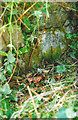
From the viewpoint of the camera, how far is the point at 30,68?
144 centimetres

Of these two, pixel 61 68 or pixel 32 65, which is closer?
pixel 61 68

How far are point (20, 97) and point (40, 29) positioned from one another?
71 centimetres

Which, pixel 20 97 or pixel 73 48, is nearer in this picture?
pixel 20 97

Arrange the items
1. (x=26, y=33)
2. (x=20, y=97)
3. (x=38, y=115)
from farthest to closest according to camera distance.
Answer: (x=26, y=33) → (x=20, y=97) → (x=38, y=115)

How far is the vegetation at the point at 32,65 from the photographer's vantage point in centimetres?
96

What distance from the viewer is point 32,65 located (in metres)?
1.45

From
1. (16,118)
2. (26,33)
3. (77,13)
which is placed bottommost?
(16,118)

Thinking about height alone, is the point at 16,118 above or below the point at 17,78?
below

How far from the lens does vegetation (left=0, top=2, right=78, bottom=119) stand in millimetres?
959

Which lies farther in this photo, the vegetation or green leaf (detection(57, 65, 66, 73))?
green leaf (detection(57, 65, 66, 73))

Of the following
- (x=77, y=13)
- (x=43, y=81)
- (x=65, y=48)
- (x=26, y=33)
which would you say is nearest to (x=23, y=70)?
(x=43, y=81)

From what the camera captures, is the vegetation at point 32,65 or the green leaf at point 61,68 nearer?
the vegetation at point 32,65

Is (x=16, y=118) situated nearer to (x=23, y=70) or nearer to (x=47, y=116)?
(x=47, y=116)

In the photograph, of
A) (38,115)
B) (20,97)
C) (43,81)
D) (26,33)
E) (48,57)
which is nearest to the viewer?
(38,115)
